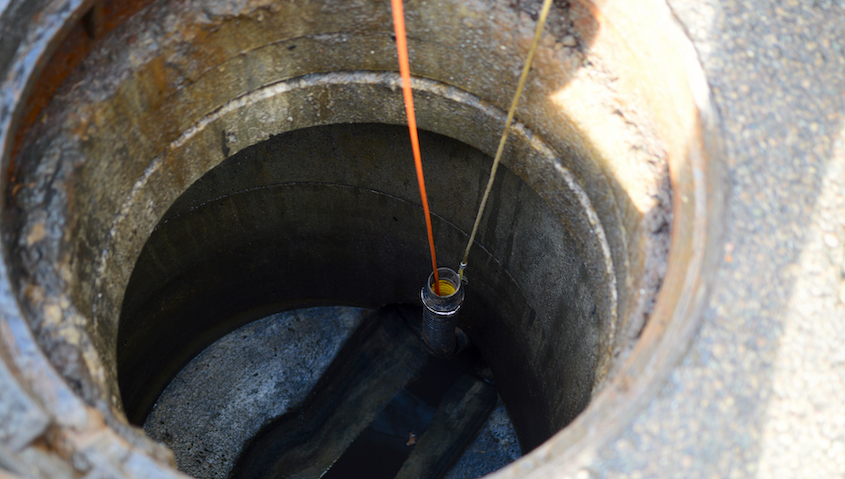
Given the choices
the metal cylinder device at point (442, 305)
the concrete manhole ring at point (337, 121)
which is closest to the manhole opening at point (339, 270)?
the concrete manhole ring at point (337, 121)

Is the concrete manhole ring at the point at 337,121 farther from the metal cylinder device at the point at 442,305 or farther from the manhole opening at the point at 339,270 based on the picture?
the metal cylinder device at the point at 442,305

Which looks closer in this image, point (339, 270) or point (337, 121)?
point (337, 121)

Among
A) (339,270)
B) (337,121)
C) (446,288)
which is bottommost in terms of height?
(339,270)

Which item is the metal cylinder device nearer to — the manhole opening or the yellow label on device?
the yellow label on device

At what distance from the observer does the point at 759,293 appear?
2295 mm

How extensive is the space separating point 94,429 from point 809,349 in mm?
2754

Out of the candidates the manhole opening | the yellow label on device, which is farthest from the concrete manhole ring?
the yellow label on device

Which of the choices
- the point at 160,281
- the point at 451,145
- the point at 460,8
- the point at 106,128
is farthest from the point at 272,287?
the point at 460,8

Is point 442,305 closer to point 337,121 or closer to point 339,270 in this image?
point 337,121

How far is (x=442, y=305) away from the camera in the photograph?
13.9ft

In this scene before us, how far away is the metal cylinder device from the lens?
13.8 feet

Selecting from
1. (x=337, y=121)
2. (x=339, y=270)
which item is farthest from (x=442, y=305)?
(x=339, y=270)

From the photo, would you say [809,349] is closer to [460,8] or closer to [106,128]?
[460,8]

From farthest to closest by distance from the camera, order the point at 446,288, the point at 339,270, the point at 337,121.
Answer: the point at 339,270, the point at 446,288, the point at 337,121
